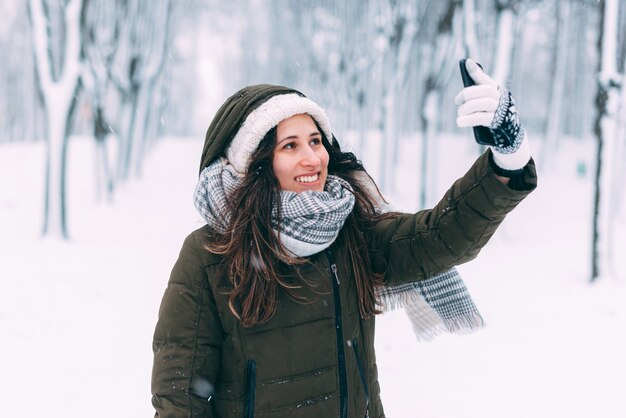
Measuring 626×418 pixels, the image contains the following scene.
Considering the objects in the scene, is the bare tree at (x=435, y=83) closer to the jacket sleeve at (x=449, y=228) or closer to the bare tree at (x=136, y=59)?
the bare tree at (x=136, y=59)

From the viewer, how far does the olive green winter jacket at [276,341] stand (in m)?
1.67

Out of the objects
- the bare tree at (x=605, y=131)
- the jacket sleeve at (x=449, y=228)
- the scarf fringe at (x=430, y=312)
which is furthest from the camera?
the bare tree at (x=605, y=131)

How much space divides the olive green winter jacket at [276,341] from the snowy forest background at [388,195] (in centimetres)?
74

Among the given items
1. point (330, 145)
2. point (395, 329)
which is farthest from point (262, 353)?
point (395, 329)

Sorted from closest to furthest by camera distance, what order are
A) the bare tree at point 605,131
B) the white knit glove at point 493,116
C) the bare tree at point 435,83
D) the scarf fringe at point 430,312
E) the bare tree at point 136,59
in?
1. the white knit glove at point 493,116
2. the scarf fringe at point 430,312
3. the bare tree at point 605,131
4. the bare tree at point 435,83
5. the bare tree at point 136,59

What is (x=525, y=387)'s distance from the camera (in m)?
4.16

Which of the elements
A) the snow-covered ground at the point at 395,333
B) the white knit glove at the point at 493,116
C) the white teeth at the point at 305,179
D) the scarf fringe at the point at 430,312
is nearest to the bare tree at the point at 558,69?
the snow-covered ground at the point at 395,333

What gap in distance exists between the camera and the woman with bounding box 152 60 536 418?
5.50 feet

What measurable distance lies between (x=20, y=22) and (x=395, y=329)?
30.2m

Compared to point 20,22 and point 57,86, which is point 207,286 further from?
point 20,22

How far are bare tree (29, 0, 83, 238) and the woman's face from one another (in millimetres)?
Answer: 7726

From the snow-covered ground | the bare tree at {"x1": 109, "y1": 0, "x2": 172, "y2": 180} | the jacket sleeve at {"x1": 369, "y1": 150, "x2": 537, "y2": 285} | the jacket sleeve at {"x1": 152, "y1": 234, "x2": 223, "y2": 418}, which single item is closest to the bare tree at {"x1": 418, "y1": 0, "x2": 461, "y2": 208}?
the snow-covered ground

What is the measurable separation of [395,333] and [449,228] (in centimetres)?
377

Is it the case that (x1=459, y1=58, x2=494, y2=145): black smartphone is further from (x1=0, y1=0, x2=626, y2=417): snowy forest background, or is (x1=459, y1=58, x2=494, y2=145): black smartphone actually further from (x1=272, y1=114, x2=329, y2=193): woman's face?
(x1=0, y1=0, x2=626, y2=417): snowy forest background
